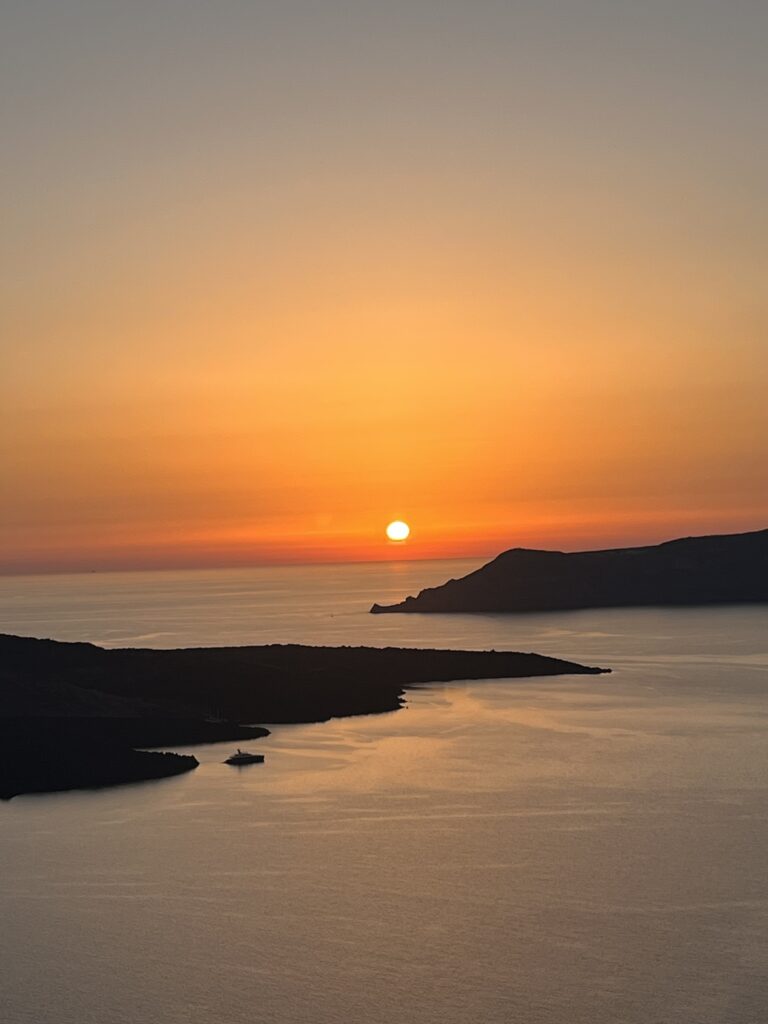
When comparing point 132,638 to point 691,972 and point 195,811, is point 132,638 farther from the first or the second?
point 691,972

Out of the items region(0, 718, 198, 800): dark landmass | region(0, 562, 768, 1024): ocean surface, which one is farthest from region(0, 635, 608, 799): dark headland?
region(0, 562, 768, 1024): ocean surface

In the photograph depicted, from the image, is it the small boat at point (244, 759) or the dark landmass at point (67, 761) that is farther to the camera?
the small boat at point (244, 759)

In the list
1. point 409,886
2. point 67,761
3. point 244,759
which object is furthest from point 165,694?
point 409,886

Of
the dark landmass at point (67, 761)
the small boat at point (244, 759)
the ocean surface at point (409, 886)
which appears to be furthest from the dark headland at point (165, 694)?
the ocean surface at point (409, 886)

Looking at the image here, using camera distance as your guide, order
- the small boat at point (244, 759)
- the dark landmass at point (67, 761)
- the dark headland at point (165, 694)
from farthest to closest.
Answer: the small boat at point (244, 759) → the dark headland at point (165, 694) → the dark landmass at point (67, 761)

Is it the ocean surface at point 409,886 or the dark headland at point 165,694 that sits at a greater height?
the dark headland at point 165,694

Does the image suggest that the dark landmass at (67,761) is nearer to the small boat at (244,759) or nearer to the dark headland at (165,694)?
the dark headland at (165,694)

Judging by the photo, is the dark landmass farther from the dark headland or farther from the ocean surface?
the ocean surface

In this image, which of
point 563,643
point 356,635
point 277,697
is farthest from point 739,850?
point 356,635

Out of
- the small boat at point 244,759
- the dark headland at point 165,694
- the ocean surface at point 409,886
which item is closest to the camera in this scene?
the ocean surface at point 409,886
